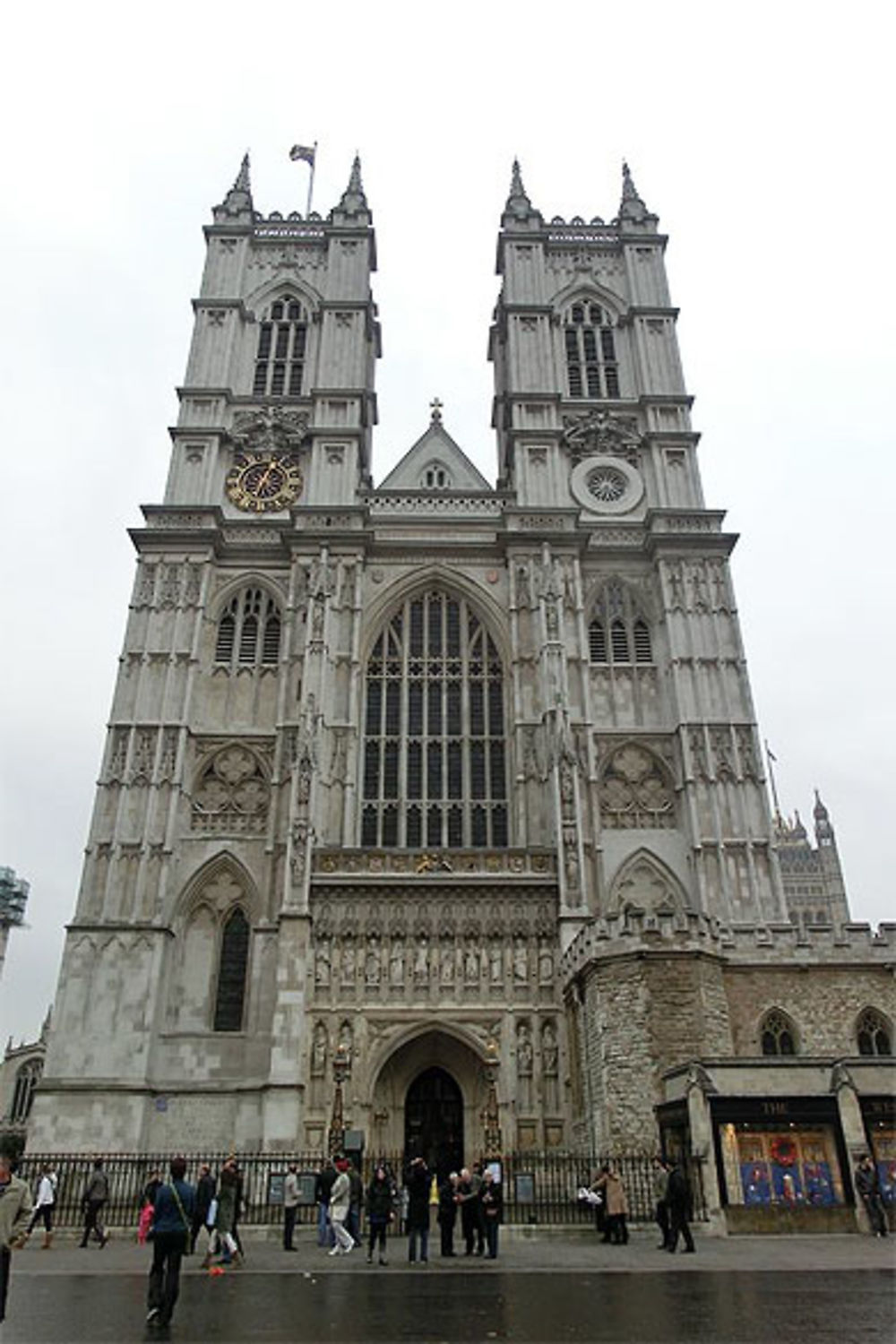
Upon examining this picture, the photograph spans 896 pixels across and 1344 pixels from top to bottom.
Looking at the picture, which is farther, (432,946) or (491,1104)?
(432,946)

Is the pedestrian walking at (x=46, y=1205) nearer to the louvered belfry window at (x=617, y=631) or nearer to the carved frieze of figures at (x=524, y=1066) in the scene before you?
the carved frieze of figures at (x=524, y=1066)

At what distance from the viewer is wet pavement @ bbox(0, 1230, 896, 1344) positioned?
7.20 m

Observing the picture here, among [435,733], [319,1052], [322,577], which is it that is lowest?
[319,1052]

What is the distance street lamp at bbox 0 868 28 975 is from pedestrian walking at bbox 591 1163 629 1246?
7339 cm

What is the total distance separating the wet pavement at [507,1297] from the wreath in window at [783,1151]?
147 cm

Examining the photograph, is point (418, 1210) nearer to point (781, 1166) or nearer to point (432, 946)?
point (781, 1166)

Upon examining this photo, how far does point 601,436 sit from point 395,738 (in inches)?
550

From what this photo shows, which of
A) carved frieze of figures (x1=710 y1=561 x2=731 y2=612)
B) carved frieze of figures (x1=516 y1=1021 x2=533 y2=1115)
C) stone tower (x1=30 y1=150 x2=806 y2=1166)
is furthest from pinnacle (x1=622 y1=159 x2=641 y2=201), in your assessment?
carved frieze of figures (x1=516 y1=1021 x2=533 y2=1115)

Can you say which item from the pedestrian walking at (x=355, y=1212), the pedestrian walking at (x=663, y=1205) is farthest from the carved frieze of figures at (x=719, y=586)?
the pedestrian walking at (x=355, y=1212)

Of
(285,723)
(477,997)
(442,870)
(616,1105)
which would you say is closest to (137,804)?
(285,723)

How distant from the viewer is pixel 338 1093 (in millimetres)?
22688

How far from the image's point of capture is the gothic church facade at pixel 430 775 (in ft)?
72.5

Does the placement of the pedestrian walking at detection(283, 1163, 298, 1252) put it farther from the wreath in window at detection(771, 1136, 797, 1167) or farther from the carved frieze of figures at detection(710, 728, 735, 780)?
the carved frieze of figures at detection(710, 728, 735, 780)

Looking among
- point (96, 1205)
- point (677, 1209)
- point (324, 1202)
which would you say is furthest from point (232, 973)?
point (677, 1209)
